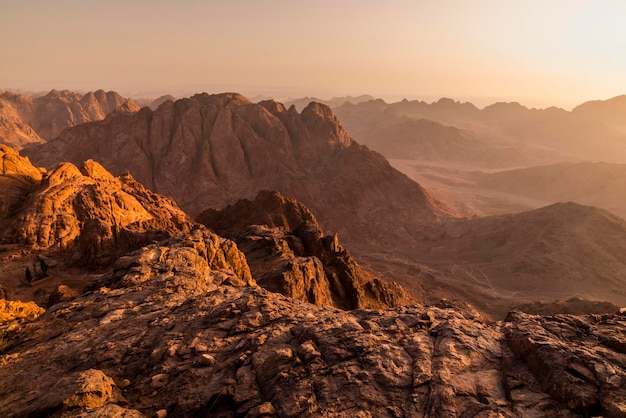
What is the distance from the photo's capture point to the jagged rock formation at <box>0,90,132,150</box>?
13350 cm

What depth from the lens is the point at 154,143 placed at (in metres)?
95.3

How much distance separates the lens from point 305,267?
3362 cm

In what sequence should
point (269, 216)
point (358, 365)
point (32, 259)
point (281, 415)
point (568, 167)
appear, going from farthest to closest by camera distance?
point (568, 167) < point (269, 216) < point (32, 259) < point (358, 365) < point (281, 415)

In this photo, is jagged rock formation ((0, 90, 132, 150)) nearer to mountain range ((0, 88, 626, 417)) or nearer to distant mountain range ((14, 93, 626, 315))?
distant mountain range ((14, 93, 626, 315))

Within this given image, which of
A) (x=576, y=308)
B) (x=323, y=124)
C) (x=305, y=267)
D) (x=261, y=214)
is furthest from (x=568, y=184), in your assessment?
(x=305, y=267)

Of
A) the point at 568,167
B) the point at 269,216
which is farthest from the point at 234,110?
the point at 568,167

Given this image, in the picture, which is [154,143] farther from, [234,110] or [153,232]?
[153,232]

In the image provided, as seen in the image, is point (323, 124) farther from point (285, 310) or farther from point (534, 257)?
point (285, 310)

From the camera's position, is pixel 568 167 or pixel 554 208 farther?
pixel 568 167

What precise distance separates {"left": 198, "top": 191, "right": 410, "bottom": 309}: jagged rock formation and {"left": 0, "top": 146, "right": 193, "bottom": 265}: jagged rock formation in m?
9.05

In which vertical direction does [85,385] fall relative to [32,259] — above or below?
above

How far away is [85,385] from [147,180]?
87.2 metres

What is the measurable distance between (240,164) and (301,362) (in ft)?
285

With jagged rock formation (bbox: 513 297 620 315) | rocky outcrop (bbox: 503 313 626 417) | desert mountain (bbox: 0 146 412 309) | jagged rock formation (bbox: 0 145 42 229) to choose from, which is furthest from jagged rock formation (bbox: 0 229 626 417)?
jagged rock formation (bbox: 513 297 620 315)
